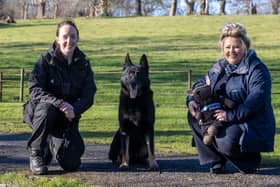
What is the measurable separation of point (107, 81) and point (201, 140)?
1831 cm

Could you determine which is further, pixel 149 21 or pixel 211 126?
pixel 149 21

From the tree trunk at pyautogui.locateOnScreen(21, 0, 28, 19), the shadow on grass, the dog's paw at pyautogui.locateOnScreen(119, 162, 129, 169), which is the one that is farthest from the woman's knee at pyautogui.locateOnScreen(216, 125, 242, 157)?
the tree trunk at pyautogui.locateOnScreen(21, 0, 28, 19)

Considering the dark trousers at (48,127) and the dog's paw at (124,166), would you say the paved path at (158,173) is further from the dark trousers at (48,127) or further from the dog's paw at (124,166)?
the dark trousers at (48,127)

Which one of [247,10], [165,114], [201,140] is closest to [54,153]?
[201,140]

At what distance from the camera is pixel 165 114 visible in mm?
17422

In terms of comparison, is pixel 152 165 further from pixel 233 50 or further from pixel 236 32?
pixel 236 32

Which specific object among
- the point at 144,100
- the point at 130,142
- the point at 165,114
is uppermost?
the point at 144,100

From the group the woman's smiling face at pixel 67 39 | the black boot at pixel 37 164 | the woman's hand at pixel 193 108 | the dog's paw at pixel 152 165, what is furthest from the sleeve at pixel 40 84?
the woman's hand at pixel 193 108

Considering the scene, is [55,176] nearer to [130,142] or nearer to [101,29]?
[130,142]

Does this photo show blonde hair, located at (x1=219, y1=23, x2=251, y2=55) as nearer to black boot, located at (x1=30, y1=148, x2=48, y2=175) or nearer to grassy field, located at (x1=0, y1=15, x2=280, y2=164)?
grassy field, located at (x1=0, y1=15, x2=280, y2=164)

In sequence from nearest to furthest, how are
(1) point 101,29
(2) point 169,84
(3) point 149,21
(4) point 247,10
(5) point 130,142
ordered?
(5) point 130,142 → (2) point 169,84 → (1) point 101,29 → (3) point 149,21 → (4) point 247,10

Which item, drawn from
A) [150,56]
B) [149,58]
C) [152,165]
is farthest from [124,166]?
[150,56]

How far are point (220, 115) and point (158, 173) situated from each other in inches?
41.3

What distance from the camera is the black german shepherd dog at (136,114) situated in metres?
7.56
